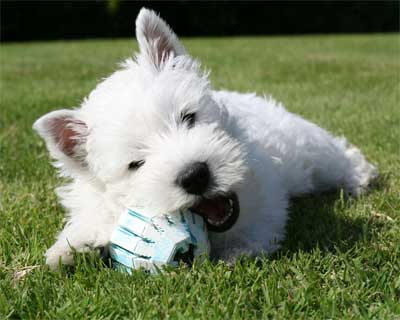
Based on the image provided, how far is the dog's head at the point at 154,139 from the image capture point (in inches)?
121

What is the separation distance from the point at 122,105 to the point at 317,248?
1287 mm

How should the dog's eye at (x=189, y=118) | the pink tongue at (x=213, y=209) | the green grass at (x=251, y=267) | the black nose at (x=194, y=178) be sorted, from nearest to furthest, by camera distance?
the green grass at (x=251, y=267), the black nose at (x=194, y=178), the pink tongue at (x=213, y=209), the dog's eye at (x=189, y=118)

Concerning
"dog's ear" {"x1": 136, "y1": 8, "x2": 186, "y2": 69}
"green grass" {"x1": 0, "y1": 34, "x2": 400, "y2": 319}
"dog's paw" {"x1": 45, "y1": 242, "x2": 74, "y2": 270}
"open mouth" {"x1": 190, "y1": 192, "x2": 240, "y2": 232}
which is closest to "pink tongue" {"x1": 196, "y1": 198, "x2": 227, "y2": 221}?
"open mouth" {"x1": 190, "y1": 192, "x2": 240, "y2": 232}

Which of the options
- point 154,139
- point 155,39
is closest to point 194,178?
point 154,139

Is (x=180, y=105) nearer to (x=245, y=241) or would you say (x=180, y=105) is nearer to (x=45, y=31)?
(x=245, y=241)

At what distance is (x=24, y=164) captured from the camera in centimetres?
549

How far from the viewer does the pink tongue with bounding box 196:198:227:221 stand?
3.26 metres

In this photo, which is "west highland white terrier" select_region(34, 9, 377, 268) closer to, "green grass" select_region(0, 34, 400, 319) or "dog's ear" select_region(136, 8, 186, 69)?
"dog's ear" select_region(136, 8, 186, 69)

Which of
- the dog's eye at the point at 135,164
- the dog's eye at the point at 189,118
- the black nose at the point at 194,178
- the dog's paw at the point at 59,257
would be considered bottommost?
the dog's paw at the point at 59,257

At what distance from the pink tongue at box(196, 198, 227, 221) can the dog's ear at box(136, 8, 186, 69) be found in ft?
3.06

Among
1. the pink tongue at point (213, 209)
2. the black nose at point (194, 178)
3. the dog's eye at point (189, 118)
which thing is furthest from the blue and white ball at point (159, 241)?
the dog's eye at point (189, 118)

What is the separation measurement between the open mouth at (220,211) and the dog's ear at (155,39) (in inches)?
36.9

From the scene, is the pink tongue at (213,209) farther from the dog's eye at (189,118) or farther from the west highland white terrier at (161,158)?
the dog's eye at (189,118)

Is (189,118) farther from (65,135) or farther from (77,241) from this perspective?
(77,241)
